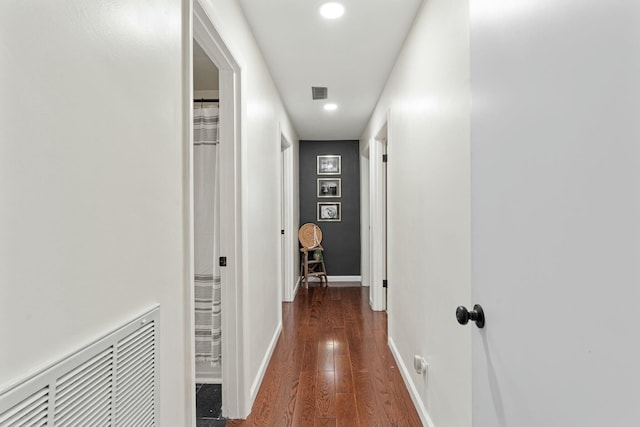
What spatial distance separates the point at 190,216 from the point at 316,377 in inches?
71.2

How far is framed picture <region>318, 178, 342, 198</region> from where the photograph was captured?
6031 millimetres

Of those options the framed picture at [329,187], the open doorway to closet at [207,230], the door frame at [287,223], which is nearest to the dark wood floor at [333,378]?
the open doorway to closet at [207,230]

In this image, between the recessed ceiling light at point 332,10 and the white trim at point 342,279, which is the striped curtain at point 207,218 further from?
the white trim at point 342,279

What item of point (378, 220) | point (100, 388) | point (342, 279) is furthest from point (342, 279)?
point (100, 388)

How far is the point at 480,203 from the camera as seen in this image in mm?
965

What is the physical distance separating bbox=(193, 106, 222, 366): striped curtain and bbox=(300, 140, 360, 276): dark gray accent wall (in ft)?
11.8

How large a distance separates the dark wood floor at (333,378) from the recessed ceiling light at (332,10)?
97.2 inches

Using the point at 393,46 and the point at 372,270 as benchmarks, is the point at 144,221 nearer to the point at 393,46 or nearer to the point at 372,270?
the point at 393,46

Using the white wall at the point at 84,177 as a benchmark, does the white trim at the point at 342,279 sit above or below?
below

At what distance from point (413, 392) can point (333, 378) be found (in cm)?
60

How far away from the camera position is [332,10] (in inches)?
84.4

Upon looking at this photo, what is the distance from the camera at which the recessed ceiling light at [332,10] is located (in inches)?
82.5

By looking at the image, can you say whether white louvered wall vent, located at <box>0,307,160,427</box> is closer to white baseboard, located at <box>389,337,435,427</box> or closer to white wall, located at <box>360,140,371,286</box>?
white baseboard, located at <box>389,337,435,427</box>

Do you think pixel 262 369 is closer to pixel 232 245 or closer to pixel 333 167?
pixel 232 245
